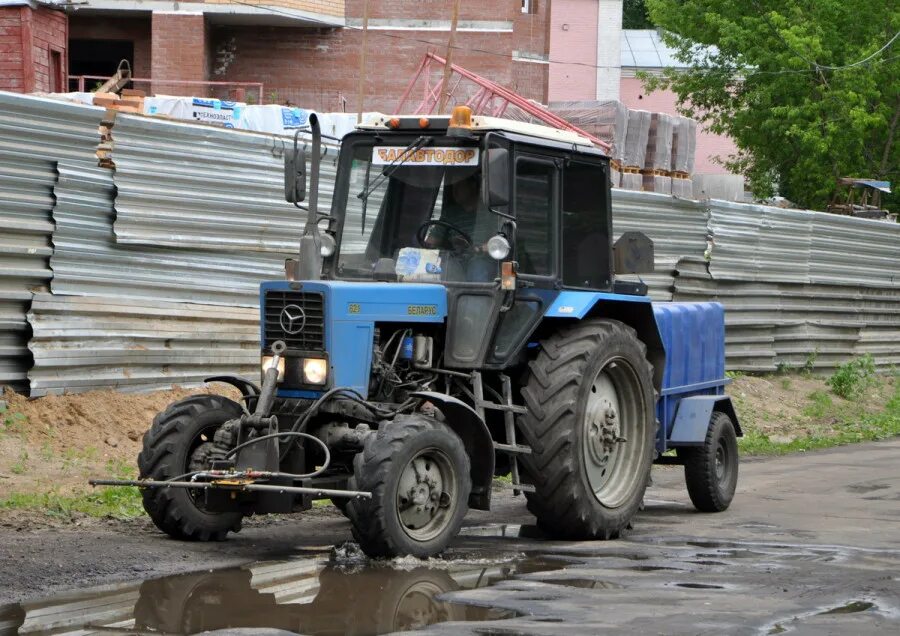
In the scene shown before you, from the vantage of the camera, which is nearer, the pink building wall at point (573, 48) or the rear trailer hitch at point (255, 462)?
the rear trailer hitch at point (255, 462)

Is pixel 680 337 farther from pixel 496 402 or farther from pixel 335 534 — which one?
pixel 335 534

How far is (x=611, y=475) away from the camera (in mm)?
9828

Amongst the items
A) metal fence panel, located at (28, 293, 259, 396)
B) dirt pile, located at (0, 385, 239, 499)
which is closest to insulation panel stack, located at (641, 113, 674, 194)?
metal fence panel, located at (28, 293, 259, 396)

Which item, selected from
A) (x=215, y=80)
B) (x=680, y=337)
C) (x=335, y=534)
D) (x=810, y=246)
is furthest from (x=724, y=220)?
(x=215, y=80)

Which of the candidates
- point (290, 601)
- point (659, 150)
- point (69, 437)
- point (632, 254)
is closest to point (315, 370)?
point (290, 601)

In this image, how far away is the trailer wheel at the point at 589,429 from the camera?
8891 mm

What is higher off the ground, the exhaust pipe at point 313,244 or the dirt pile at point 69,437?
the exhaust pipe at point 313,244

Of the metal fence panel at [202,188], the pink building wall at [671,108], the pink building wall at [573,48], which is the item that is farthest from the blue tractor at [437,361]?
the pink building wall at [671,108]

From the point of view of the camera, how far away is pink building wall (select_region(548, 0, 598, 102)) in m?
50.7

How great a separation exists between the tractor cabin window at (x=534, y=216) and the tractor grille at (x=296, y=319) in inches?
58.2

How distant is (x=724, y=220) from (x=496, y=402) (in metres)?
11.7

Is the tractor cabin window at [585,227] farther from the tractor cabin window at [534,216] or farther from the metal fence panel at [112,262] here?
the metal fence panel at [112,262]

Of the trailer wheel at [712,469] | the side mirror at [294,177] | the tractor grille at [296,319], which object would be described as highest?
the side mirror at [294,177]

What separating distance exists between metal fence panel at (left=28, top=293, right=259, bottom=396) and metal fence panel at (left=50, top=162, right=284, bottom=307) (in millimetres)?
118
